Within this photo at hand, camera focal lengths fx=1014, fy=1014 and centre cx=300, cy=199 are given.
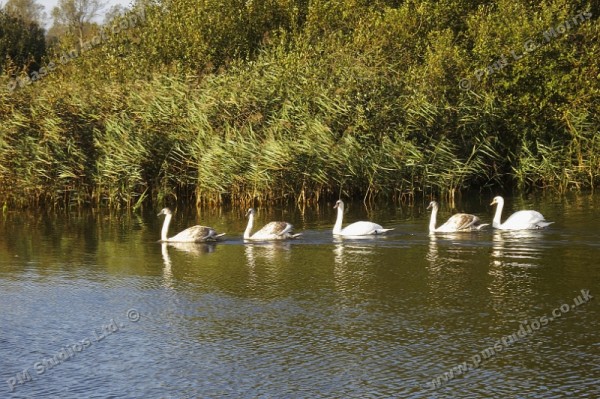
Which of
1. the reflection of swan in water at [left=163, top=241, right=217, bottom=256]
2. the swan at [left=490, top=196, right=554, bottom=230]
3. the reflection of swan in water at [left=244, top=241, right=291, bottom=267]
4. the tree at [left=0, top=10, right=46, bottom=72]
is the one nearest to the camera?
the reflection of swan in water at [left=244, top=241, right=291, bottom=267]

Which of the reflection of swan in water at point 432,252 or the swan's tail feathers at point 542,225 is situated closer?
the reflection of swan in water at point 432,252

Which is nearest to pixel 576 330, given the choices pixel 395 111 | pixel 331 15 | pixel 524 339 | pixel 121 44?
pixel 524 339

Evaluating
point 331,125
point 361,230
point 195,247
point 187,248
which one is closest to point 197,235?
point 195,247

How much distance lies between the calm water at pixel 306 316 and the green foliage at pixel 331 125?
6.39m

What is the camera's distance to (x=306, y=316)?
15641 mm

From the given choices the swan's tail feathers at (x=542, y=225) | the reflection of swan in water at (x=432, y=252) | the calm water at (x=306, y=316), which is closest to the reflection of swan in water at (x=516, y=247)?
the calm water at (x=306, y=316)

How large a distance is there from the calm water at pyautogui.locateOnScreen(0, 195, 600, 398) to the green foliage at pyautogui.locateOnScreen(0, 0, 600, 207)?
252 inches

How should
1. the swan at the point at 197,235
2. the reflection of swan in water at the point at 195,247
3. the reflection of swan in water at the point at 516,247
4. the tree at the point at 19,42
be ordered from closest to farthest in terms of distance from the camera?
the reflection of swan in water at the point at 516,247 < the reflection of swan in water at the point at 195,247 < the swan at the point at 197,235 < the tree at the point at 19,42

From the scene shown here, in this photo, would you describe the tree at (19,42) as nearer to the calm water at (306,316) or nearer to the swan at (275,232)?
the calm water at (306,316)

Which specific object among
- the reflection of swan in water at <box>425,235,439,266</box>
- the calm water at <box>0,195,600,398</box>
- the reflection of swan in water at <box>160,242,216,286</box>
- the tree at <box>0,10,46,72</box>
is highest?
the tree at <box>0,10,46,72</box>

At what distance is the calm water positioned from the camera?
12.5 metres

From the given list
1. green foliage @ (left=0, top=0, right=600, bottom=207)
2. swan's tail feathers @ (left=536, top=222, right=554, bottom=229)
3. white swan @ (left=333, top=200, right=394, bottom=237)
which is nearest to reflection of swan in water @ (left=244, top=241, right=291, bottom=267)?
white swan @ (left=333, top=200, right=394, bottom=237)

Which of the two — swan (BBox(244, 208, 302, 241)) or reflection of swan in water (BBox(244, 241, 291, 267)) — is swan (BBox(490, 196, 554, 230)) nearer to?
swan (BBox(244, 208, 302, 241))

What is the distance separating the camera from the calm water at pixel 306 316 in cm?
1246
